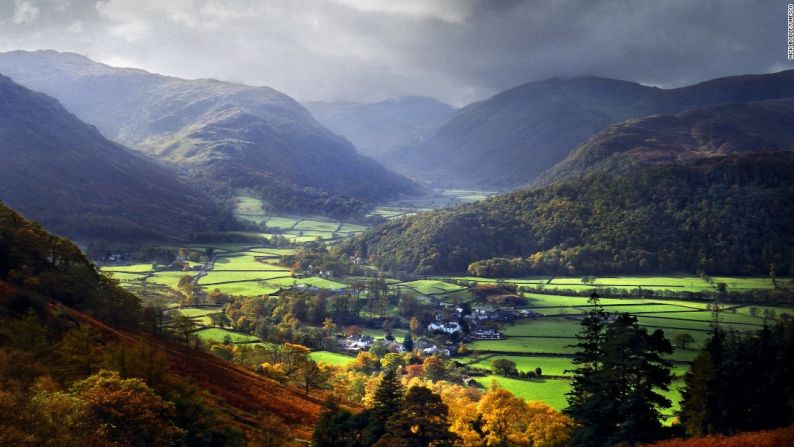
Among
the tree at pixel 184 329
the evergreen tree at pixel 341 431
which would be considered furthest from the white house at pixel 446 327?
the evergreen tree at pixel 341 431

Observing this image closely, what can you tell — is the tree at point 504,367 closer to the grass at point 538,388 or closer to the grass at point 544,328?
the grass at point 538,388

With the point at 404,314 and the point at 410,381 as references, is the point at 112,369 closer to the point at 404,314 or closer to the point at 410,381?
the point at 410,381

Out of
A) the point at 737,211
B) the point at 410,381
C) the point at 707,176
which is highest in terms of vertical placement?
the point at 707,176

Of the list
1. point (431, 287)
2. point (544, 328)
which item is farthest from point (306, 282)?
point (544, 328)

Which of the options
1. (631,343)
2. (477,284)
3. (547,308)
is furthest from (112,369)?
(477,284)

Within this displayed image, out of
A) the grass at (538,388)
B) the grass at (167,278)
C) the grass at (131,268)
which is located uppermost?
the grass at (131,268)

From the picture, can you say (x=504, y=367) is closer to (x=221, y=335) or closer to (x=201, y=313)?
(x=221, y=335)
